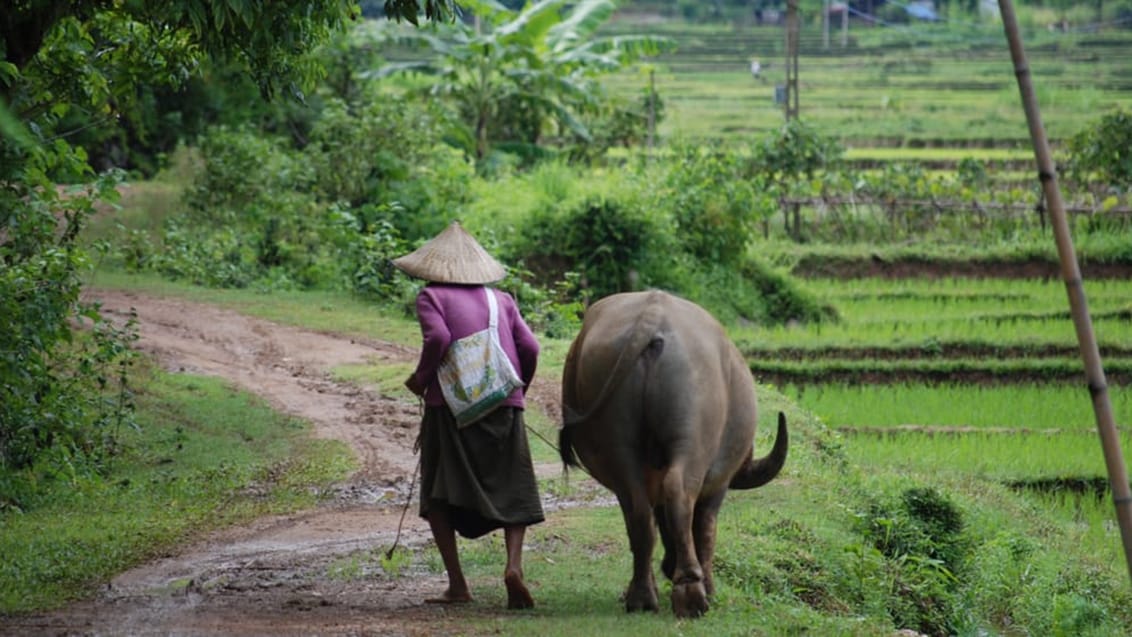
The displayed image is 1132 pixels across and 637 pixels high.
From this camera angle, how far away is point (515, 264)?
63.2 feet

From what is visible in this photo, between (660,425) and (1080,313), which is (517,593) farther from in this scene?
(1080,313)

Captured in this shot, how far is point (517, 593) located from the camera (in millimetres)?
6965

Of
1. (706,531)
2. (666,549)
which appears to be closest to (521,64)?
(666,549)

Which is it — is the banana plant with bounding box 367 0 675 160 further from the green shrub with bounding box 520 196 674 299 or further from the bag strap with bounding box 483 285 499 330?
the bag strap with bounding box 483 285 499 330

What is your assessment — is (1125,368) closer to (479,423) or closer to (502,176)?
(502,176)

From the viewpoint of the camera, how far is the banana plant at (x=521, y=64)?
2564 centimetres

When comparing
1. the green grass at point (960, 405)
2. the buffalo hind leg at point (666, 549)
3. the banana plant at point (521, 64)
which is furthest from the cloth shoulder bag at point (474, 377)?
the banana plant at point (521, 64)

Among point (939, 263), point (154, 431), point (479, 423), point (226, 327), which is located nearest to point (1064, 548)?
point (479, 423)

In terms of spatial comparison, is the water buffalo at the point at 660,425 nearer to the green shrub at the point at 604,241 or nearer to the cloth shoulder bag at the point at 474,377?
the cloth shoulder bag at the point at 474,377

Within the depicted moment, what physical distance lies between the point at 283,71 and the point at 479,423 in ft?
8.83

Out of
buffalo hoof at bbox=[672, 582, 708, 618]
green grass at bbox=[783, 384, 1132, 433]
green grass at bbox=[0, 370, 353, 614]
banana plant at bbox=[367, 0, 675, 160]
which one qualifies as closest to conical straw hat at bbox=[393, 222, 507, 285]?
buffalo hoof at bbox=[672, 582, 708, 618]

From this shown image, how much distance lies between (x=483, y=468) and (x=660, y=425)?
0.86 m

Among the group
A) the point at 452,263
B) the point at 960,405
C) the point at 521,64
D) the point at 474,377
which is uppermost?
the point at 452,263

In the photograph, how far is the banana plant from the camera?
25641 mm
